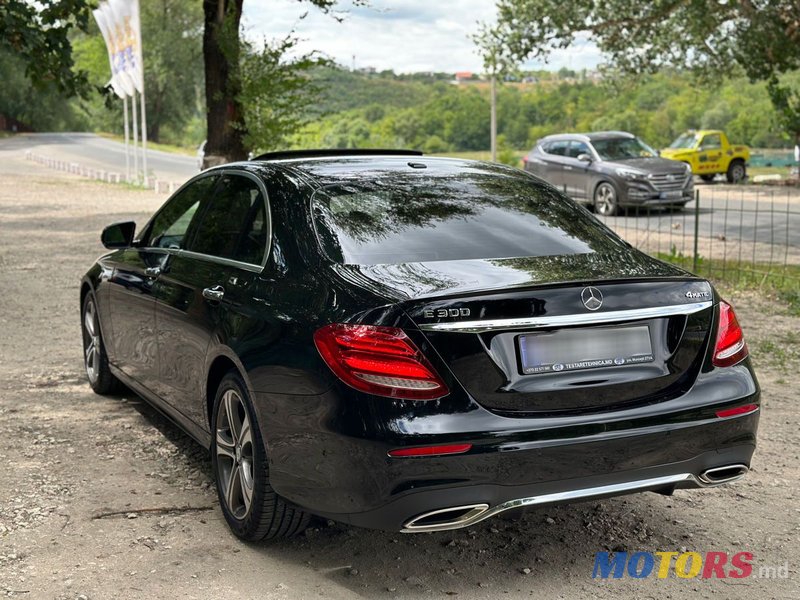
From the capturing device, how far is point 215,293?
4.59 m

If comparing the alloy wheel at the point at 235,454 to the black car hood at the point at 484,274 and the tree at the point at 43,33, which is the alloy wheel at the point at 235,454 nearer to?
the black car hood at the point at 484,274

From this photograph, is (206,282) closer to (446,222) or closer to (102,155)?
(446,222)

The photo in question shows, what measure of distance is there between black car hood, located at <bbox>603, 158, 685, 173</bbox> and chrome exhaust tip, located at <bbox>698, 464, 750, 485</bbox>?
18.8 m

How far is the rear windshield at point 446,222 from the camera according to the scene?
A: 4.22 meters

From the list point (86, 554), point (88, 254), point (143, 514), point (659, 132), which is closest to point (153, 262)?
point (143, 514)

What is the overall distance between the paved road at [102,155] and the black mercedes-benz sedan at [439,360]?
34888 millimetres

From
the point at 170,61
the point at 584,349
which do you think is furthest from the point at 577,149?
the point at 170,61

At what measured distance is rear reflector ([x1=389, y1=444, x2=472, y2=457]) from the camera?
3500 mm

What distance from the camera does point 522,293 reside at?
144 inches

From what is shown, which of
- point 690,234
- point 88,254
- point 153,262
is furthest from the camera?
point 690,234

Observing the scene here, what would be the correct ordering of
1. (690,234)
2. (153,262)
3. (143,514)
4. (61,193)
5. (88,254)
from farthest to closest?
(61,193) < (690,234) < (88,254) < (153,262) < (143,514)

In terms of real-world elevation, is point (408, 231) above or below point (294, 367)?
above

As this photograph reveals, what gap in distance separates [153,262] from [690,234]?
13.4m

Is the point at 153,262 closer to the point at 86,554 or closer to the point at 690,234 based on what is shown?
the point at 86,554
